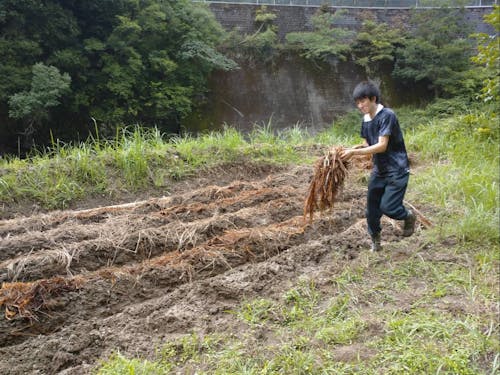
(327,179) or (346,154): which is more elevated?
(346,154)

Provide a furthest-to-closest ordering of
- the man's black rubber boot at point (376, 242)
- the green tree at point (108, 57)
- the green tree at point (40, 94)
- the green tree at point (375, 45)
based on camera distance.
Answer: the green tree at point (375, 45)
the green tree at point (108, 57)
the green tree at point (40, 94)
the man's black rubber boot at point (376, 242)

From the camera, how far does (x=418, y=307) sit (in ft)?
9.24

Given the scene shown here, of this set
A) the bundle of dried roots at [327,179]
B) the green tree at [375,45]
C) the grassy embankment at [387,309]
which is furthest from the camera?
the green tree at [375,45]

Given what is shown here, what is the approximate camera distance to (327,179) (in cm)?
347

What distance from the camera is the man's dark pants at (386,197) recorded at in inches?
130

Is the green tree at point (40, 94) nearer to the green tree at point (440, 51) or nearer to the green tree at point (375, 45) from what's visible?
the green tree at point (375, 45)

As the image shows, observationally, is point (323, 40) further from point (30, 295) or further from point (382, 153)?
point (30, 295)

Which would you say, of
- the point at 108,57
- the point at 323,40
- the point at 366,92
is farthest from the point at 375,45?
the point at 366,92

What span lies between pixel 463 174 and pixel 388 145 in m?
2.49

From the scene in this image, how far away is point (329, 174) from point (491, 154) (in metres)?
4.07

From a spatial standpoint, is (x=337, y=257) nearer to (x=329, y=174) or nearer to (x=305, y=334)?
(x=329, y=174)

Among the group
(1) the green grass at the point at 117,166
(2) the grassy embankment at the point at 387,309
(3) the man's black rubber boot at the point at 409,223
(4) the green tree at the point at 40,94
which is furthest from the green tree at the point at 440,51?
(3) the man's black rubber boot at the point at 409,223

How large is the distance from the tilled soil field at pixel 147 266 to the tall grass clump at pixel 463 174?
70 cm

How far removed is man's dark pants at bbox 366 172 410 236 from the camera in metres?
3.31
